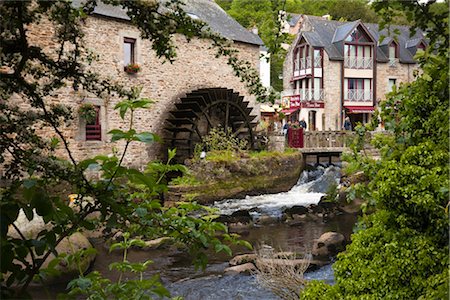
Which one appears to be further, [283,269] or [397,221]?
[283,269]

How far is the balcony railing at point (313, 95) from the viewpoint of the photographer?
99.7 ft

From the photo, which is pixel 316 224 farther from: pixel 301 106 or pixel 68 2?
pixel 301 106

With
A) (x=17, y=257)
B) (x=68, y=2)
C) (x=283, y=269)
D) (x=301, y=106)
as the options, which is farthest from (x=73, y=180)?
(x=301, y=106)

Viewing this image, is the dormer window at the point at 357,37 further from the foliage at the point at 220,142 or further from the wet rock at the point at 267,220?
the wet rock at the point at 267,220

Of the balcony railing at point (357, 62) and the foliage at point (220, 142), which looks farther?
the balcony railing at point (357, 62)

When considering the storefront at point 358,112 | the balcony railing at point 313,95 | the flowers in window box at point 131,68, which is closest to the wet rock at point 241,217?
the flowers in window box at point 131,68

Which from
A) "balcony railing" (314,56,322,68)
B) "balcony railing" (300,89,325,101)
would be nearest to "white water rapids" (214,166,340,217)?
"balcony railing" (300,89,325,101)

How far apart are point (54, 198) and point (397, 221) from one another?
212 cm

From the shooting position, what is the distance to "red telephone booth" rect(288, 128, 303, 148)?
20734 millimetres

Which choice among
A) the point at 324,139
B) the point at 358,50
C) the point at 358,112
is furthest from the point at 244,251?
the point at 358,50

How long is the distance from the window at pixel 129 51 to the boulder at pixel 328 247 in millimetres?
8955

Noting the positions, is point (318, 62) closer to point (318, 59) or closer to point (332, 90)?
point (318, 59)

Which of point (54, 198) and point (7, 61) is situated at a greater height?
point (7, 61)

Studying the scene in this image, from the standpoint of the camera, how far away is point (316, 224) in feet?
40.9
